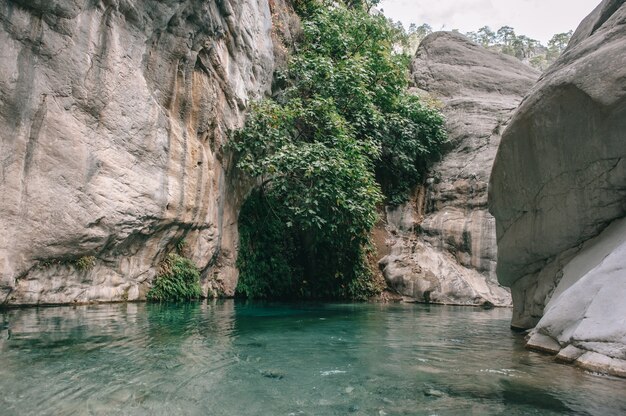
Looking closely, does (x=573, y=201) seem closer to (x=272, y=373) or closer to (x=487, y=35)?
(x=272, y=373)

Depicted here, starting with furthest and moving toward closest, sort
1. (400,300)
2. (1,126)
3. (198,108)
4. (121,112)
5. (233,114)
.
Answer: (400,300) → (233,114) → (198,108) → (121,112) → (1,126)

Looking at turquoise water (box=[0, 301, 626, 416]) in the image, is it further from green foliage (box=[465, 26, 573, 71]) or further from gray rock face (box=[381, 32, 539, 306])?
green foliage (box=[465, 26, 573, 71])

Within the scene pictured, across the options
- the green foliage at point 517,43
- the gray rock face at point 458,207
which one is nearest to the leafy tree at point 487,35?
the green foliage at point 517,43

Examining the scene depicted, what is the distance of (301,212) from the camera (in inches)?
489

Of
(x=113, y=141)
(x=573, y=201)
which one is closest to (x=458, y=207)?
(x=573, y=201)

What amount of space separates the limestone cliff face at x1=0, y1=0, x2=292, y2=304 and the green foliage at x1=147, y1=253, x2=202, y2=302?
28cm

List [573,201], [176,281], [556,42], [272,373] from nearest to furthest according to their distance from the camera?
[272,373] → [573,201] → [176,281] → [556,42]

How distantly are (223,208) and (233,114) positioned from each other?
2.80 metres

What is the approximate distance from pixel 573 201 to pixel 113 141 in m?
8.73

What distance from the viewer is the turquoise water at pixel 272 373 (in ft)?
10.1

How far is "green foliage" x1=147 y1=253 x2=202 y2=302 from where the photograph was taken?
10766mm

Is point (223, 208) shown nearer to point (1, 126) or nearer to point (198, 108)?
point (198, 108)

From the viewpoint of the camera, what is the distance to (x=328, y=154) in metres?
12.8

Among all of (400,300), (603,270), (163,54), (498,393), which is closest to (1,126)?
(163,54)
